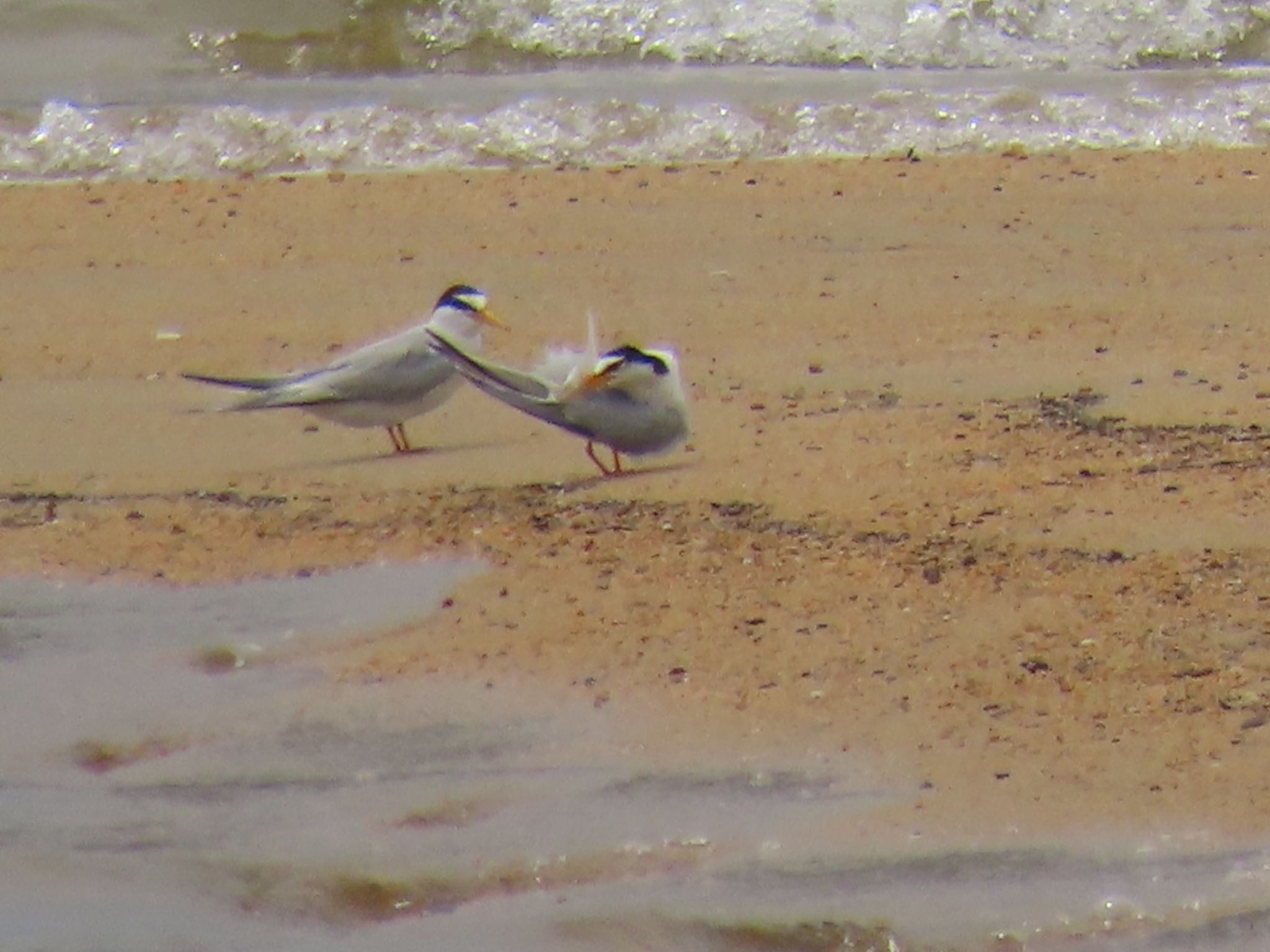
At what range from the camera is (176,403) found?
7816 millimetres

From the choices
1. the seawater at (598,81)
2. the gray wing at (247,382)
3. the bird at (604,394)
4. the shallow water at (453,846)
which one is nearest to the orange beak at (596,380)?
the bird at (604,394)

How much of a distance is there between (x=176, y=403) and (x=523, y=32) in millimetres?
5721

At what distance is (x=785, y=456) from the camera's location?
275 inches

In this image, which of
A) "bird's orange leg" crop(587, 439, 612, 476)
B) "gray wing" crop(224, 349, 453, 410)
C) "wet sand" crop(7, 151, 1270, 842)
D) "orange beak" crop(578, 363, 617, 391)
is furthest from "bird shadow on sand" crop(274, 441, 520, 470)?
"orange beak" crop(578, 363, 617, 391)

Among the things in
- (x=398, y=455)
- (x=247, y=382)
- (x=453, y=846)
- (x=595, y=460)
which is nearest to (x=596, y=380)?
(x=595, y=460)

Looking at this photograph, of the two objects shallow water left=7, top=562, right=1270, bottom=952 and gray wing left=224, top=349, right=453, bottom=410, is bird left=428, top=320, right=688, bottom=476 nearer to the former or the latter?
gray wing left=224, top=349, right=453, bottom=410

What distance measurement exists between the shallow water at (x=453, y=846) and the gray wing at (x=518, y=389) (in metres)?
1.66

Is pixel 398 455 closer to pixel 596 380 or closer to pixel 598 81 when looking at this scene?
pixel 596 380

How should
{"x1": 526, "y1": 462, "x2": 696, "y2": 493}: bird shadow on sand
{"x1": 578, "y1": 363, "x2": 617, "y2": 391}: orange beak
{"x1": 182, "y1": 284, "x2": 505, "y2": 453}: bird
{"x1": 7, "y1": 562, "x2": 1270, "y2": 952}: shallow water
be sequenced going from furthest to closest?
{"x1": 182, "y1": 284, "x2": 505, "y2": 453}: bird < {"x1": 578, "y1": 363, "x2": 617, "y2": 391}: orange beak < {"x1": 526, "y1": 462, "x2": 696, "y2": 493}: bird shadow on sand < {"x1": 7, "y1": 562, "x2": 1270, "y2": 952}: shallow water

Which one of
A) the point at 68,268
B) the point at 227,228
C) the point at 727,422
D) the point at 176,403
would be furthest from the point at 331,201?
the point at 727,422

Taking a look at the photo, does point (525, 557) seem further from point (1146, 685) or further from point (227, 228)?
point (227, 228)

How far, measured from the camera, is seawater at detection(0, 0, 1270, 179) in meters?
11.2

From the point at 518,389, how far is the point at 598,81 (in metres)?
5.45

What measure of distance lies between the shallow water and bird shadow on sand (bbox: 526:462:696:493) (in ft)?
4.69
